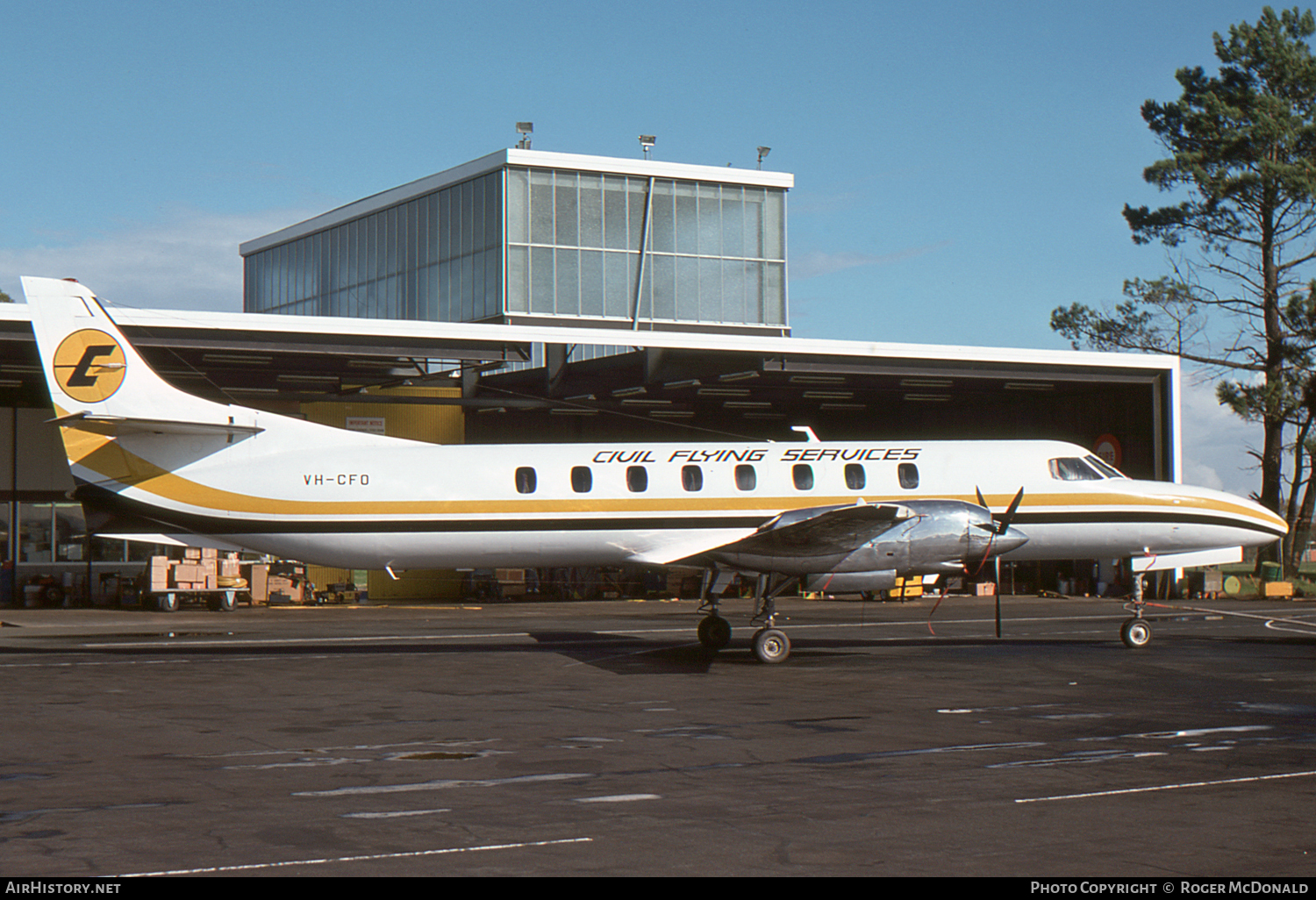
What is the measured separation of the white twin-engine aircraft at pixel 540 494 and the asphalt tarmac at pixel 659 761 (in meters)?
1.56

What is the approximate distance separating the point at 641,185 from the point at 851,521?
4186 cm

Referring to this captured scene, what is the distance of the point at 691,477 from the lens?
19.3 m

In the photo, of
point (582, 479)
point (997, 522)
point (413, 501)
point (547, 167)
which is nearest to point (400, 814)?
point (413, 501)

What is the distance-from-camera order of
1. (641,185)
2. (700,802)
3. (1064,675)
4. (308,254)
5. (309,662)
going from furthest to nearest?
(308,254) → (641,185) → (309,662) → (1064,675) → (700,802)

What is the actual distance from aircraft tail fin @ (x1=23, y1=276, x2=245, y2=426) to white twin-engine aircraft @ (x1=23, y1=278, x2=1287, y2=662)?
0.09 feet

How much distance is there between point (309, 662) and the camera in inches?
720

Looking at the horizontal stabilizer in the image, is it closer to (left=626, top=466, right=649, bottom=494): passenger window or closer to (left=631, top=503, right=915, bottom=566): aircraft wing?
(left=626, top=466, right=649, bottom=494): passenger window

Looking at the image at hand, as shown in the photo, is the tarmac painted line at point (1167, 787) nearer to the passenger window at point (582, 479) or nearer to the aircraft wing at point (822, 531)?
the aircraft wing at point (822, 531)

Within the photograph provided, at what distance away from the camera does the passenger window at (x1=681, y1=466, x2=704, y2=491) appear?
63.3 feet

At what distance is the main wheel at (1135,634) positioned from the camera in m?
20.0

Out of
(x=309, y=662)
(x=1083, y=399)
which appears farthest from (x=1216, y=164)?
(x=309, y=662)

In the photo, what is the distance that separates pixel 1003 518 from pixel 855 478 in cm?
242

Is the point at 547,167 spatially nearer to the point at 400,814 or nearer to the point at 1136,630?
the point at 1136,630
